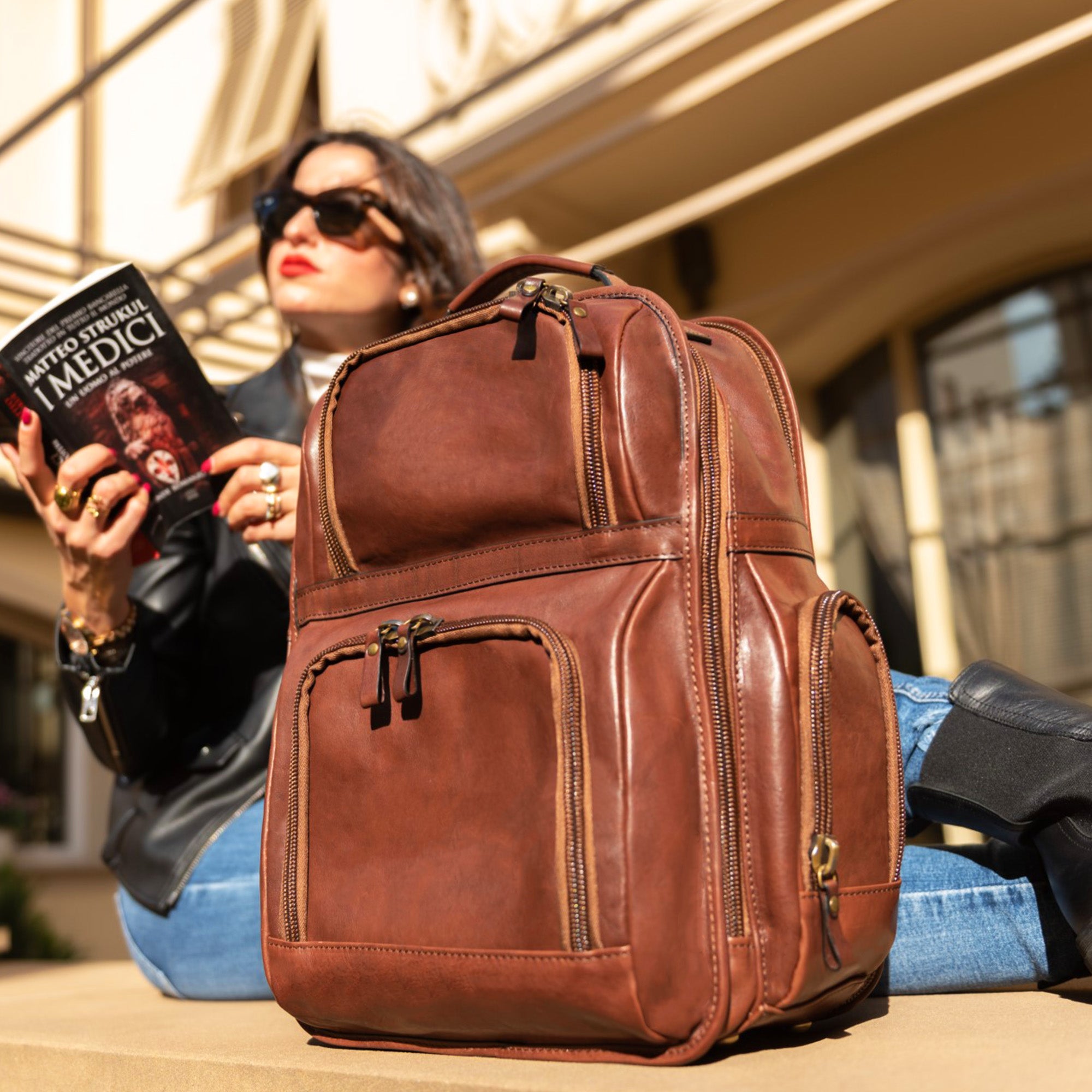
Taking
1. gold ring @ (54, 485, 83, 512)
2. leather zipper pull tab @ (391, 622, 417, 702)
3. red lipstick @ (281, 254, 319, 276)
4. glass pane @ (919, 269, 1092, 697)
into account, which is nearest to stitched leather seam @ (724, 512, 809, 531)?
leather zipper pull tab @ (391, 622, 417, 702)

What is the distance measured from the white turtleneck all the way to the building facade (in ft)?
5.36

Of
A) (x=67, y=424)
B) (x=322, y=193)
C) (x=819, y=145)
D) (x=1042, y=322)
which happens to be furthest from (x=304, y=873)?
(x=1042, y=322)

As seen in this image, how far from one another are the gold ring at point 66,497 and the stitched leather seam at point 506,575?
0.46 m

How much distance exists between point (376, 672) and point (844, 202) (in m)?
3.65

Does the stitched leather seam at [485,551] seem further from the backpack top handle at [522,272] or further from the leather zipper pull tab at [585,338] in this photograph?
the backpack top handle at [522,272]

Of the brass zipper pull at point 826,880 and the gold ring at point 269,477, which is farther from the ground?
the gold ring at point 269,477

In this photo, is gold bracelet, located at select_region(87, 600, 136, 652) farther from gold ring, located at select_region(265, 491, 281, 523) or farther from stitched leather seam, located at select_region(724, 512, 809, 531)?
stitched leather seam, located at select_region(724, 512, 809, 531)

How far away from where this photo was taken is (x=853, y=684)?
0.99 m

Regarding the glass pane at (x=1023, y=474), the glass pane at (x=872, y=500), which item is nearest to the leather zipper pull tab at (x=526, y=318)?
the glass pane at (x=1023, y=474)

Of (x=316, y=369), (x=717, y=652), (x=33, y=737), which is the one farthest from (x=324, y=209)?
(x=33, y=737)

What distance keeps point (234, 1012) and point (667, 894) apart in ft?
2.49

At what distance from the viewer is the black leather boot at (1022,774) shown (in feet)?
3.47

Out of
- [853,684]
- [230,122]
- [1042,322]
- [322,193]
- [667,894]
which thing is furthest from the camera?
[230,122]

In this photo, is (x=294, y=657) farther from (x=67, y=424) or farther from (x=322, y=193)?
(x=322, y=193)
